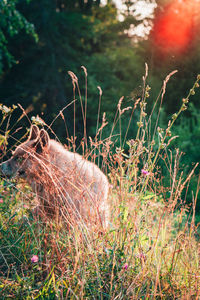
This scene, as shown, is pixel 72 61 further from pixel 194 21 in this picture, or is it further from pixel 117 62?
pixel 194 21

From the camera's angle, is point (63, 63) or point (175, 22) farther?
point (63, 63)

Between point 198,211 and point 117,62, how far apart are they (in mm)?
11549

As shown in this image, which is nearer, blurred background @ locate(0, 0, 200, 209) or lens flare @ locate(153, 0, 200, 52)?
lens flare @ locate(153, 0, 200, 52)

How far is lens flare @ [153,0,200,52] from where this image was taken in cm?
951

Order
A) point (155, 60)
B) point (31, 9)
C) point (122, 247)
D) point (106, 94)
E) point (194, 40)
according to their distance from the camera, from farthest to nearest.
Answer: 1. point (31, 9)
2. point (106, 94)
3. point (155, 60)
4. point (194, 40)
5. point (122, 247)

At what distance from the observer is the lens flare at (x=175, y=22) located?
9.51 m

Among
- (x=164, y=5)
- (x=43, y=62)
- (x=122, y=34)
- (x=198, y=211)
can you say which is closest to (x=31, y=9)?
(x=43, y=62)

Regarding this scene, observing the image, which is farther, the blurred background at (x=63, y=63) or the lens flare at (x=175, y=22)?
the blurred background at (x=63, y=63)

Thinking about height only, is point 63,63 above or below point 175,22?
below

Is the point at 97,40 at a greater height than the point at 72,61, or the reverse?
the point at 97,40

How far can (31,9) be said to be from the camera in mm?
15250

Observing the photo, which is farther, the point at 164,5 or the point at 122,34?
the point at 122,34

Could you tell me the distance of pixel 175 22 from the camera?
33.3ft

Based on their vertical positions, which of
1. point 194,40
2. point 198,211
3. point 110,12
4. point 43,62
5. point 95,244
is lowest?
point 198,211
